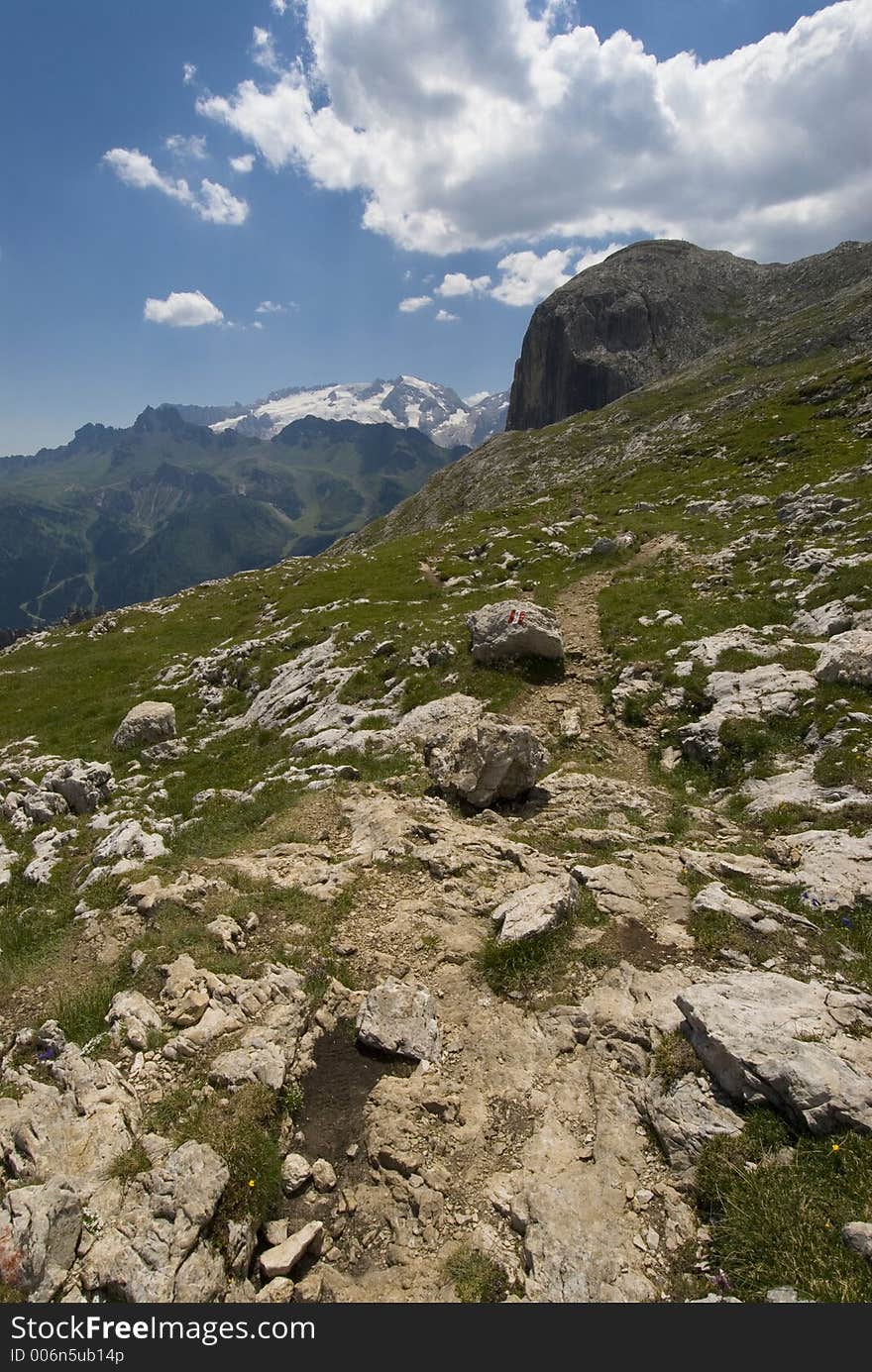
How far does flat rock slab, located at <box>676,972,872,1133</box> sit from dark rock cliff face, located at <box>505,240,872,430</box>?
163 m

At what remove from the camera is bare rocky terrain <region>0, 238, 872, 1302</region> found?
7410 millimetres

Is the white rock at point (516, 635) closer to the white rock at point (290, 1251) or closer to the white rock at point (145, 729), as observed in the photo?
the white rock at point (145, 729)

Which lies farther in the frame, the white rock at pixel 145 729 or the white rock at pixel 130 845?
the white rock at pixel 145 729

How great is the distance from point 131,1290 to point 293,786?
14.4 meters

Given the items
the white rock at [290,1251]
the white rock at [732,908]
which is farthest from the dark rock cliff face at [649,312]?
the white rock at [290,1251]

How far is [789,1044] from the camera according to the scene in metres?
8.73

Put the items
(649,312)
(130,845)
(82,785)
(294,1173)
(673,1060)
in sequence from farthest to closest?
(649,312), (82,785), (130,845), (673,1060), (294,1173)

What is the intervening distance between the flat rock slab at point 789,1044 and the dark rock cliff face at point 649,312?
163 m

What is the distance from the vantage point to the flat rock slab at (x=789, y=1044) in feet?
26.0

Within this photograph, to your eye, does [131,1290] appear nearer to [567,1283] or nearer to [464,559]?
[567,1283]

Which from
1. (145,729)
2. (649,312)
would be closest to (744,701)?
(145,729)

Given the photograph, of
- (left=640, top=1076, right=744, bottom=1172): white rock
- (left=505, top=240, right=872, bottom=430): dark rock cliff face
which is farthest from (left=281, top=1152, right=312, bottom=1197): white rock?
(left=505, top=240, right=872, bottom=430): dark rock cliff face

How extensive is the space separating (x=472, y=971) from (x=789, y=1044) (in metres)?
5.59

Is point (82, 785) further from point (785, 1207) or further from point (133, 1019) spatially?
point (785, 1207)
